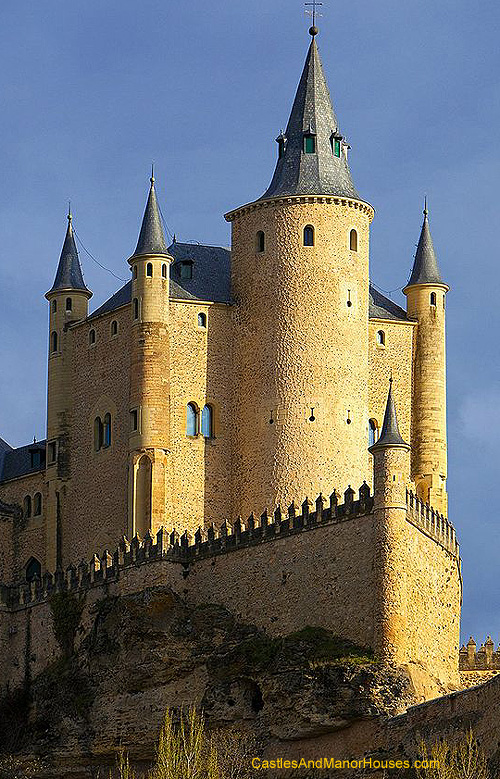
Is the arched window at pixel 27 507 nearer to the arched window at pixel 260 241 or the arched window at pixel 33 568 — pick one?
the arched window at pixel 33 568

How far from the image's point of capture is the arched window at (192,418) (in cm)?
9662

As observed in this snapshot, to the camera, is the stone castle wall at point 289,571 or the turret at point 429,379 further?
the turret at point 429,379

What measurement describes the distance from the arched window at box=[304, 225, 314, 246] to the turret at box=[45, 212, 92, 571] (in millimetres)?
10946

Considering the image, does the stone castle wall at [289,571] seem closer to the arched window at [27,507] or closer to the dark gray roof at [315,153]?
the arched window at [27,507]

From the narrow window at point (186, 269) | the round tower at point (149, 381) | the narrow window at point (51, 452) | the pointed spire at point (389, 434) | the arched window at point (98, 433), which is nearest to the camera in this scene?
the pointed spire at point (389, 434)

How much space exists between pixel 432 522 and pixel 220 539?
25.6 feet

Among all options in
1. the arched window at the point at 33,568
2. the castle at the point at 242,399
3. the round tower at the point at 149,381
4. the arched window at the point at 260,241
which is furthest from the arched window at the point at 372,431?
the arched window at the point at 33,568

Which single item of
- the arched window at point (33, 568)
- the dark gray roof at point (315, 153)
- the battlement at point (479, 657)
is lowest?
the battlement at point (479, 657)

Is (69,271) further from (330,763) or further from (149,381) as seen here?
(330,763)

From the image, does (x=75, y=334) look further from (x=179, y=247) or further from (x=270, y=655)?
(x=270, y=655)

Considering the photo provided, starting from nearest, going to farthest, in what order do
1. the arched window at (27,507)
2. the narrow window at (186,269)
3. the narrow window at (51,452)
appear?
the narrow window at (186,269) → the narrow window at (51,452) → the arched window at (27,507)

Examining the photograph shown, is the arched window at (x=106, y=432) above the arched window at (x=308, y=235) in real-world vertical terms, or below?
below

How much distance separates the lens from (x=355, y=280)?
320ft

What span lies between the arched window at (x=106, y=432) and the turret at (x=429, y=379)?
11965mm
